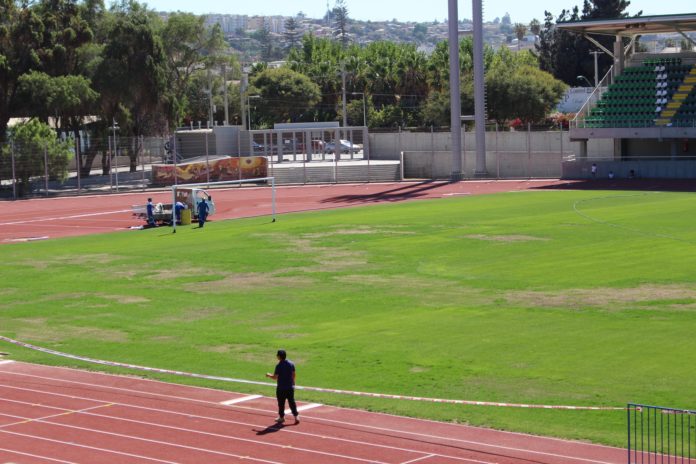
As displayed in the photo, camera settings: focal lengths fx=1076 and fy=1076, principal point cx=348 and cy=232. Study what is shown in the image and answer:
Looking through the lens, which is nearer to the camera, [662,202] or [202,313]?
[202,313]

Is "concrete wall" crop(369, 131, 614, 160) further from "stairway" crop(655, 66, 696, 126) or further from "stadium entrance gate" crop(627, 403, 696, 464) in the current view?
"stadium entrance gate" crop(627, 403, 696, 464)

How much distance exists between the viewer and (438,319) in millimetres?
27578

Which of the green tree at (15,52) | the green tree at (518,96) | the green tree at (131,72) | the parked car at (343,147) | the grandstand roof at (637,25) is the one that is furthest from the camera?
the green tree at (518,96)

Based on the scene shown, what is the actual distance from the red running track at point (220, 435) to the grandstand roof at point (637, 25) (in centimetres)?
5826

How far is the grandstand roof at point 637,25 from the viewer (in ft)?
235

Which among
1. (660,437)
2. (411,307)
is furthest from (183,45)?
(660,437)

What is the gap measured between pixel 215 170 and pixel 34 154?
13.9m

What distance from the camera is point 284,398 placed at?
1850 centimetres

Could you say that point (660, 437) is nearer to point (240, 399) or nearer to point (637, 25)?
point (240, 399)

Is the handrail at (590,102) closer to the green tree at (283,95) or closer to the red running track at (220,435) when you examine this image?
the red running track at (220,435)

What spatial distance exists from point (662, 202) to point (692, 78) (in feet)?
76.6

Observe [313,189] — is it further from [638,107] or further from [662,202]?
[662,202]

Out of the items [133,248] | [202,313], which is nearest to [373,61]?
[133,248]

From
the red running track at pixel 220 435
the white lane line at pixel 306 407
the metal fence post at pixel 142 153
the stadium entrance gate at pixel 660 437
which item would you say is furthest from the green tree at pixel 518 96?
the stadium entrance gate at pixel 660 437
